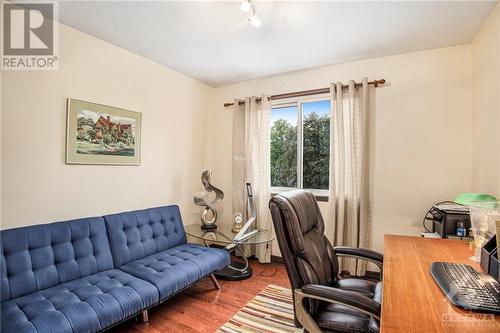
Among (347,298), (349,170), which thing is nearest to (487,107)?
(349,170)

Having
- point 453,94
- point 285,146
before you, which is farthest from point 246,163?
point 453,94

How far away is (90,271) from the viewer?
6.70ft

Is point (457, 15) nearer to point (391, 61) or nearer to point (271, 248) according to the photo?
point (391, 61)

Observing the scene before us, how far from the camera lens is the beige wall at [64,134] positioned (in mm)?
1944

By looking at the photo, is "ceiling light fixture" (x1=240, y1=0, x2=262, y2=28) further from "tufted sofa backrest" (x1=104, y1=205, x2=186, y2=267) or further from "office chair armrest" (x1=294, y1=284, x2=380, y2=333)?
"tufted sofa backrest" (x1=104, y1=205, x2=186, y2=267)

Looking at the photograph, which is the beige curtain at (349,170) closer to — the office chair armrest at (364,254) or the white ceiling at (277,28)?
the white ceiling at (277,28)

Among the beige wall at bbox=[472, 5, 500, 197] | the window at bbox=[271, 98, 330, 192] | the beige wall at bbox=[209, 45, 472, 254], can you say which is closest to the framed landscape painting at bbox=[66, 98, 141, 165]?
the window at bbox=[271, 98, 330, 192]

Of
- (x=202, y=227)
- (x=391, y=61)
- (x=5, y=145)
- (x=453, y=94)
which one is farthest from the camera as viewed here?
(x=202, y=227)

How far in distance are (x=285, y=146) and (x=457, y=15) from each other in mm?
2048

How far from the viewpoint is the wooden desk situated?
2.56 feet

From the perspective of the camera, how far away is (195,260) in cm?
233

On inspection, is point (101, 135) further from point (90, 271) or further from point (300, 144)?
point (300, 144)

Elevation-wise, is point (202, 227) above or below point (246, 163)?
below

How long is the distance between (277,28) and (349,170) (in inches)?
64.4
